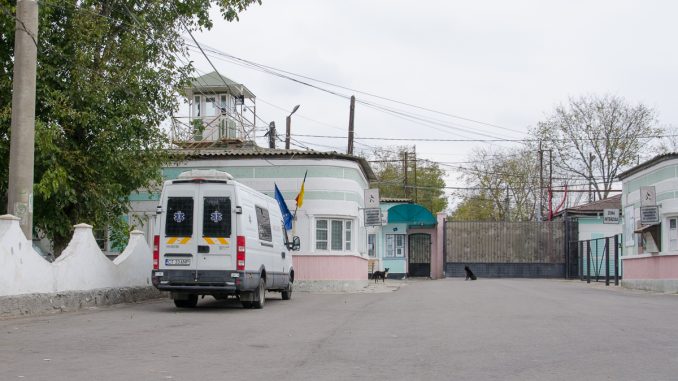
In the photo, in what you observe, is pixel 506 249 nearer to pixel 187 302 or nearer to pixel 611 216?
pixel 611 216

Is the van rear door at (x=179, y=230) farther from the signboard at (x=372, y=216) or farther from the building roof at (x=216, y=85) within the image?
the building roof at (x=216, y=85)

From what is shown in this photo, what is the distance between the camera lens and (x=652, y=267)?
27.7 metres

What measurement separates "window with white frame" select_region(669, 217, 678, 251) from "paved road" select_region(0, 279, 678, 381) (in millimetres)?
11092

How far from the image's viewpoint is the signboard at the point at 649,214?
26734 mm

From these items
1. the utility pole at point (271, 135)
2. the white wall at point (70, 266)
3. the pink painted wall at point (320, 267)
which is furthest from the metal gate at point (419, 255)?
the white wall at point (70, 266)

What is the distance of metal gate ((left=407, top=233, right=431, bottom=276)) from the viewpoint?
4466 centimetres

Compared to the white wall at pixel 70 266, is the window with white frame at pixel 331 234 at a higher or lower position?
higher

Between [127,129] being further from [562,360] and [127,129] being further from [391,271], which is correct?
[391,271]

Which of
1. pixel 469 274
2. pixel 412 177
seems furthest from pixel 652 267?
pixel 412 177

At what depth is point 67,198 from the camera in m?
19.4

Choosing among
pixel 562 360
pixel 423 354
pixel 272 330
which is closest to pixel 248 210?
pixel 272 330

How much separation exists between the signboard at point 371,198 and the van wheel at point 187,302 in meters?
13.3

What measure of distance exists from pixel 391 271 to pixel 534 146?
18825 mm

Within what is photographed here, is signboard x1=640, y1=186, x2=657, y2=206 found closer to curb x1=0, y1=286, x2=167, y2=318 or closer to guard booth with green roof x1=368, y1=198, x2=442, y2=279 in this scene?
guard booth with green roof x1=368, y1=198, x2=442, y2=279
